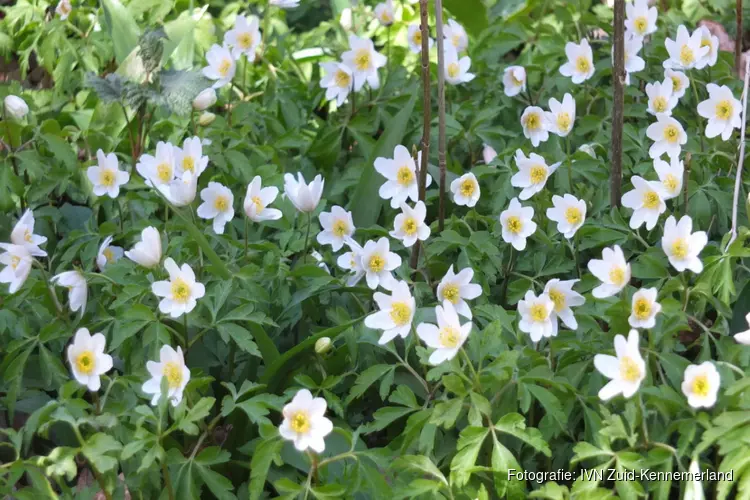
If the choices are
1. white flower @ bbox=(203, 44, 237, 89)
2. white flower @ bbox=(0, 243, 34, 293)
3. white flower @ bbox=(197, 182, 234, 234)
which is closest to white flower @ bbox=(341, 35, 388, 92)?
white flower @ bbox=(203, 44, 237, 89)

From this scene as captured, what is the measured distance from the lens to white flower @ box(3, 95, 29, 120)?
8.73 feet

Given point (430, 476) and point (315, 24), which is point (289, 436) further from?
point (315, 24)

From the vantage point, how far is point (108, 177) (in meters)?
2.55

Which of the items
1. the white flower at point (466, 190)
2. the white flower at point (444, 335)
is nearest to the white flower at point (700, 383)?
the white flower at point (444, 335)

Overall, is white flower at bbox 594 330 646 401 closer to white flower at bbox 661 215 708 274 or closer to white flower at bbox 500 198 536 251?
white flower at bbox 661 215 708 274

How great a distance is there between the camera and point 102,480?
73.9 inches

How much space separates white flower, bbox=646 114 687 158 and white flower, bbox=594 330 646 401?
85cm

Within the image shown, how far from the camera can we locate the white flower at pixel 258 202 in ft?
7.40

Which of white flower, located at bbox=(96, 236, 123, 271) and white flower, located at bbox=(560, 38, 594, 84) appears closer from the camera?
white flower, located at bbox=(96, 236, 123, 271)

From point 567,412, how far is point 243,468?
29.4 inches

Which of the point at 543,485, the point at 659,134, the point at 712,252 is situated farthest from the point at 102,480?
the point at 659,134

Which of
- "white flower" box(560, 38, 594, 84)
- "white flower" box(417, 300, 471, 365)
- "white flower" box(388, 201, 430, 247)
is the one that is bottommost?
"white flower" box(388, 201, 430, 247)

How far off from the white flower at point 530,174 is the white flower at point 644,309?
1.91 ft

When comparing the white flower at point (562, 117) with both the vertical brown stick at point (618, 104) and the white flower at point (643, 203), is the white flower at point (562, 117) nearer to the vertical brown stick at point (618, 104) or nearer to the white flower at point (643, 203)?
the vertical brown stick at point (618, 104)
